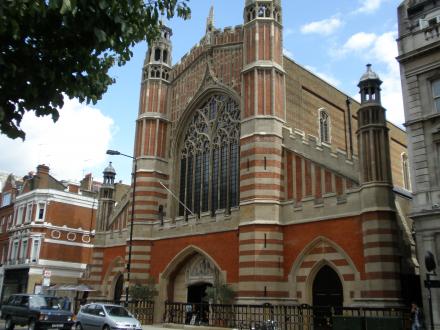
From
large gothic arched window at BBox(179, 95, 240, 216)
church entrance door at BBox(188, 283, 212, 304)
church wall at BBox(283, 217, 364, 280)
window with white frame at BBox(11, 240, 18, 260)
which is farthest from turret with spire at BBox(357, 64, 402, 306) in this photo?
window with white frame at BBox(11, 240, 18, 260)

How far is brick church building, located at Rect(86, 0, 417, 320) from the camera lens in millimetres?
21969

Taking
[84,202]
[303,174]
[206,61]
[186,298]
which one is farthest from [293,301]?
[84,202]

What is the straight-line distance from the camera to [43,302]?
22406mm

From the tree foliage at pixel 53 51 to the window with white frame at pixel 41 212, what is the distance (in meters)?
39.5

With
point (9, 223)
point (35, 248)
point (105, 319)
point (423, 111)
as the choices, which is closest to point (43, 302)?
point (105, 319)

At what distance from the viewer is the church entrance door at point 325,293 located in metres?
22.3

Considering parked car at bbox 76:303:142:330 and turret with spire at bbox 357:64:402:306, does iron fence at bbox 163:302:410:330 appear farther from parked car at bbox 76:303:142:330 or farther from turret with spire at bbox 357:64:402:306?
parked car at bbox 76:303:142:330

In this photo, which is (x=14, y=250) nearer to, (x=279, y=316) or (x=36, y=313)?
(x=36, y=313)

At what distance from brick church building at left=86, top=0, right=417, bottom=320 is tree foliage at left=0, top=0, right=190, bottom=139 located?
15.5 m

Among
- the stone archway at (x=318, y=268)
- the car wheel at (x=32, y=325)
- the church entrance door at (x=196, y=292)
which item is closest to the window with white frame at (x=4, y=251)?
the church entrance door at (x=196, y=292)

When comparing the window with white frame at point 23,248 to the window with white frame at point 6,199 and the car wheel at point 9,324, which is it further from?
the car wheel at point 9,324

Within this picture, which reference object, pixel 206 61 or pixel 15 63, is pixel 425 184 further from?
pixel 206 61

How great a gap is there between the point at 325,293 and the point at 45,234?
31103 millimetres

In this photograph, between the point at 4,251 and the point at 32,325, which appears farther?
the point at 4,251
